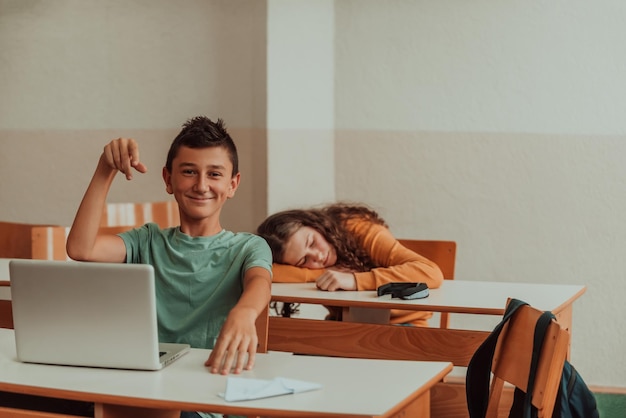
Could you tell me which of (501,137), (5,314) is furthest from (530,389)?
(501,137)

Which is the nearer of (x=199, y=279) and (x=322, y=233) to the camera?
(x=199, y=279)

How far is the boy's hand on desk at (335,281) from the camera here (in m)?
3.17

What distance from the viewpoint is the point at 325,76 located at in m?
4.84

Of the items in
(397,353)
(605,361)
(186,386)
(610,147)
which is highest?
(610,147)

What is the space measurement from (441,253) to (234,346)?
73.9 inches

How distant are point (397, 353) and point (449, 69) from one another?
2121 millimetres

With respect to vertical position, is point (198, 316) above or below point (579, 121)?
below

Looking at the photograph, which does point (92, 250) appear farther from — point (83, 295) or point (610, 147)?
point (610, 147)

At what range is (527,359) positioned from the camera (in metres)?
2.07

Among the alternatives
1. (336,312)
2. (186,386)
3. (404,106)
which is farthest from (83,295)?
(404,106)

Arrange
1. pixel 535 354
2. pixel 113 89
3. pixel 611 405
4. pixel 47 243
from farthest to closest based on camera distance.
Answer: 1. pixel 113 89
2. pixel 611 405
3. pixel 47 243
4. pixel 535 354

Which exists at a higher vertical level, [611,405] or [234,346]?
[234,346]

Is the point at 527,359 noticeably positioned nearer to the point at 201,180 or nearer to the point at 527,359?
the point at 527,359

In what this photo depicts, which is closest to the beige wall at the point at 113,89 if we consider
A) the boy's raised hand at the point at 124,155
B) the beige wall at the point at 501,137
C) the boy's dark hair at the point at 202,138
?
the beige wall at the point at 501,137
